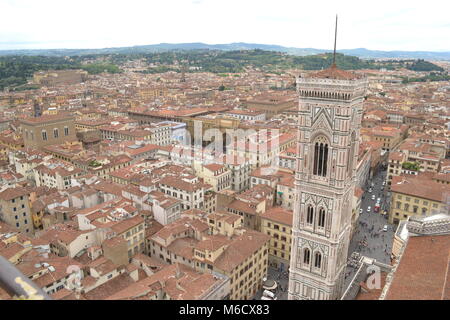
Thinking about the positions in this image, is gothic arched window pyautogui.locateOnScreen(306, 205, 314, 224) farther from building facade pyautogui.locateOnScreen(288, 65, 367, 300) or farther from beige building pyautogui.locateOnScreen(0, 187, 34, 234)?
beige building pyautogui.locateOnScreen(0, 187, 34, 234)

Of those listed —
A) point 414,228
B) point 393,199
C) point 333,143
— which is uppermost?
point 333,143

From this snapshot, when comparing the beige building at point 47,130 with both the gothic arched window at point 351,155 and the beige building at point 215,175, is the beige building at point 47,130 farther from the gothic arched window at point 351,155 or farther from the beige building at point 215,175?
the gothic arched window at point 351,155

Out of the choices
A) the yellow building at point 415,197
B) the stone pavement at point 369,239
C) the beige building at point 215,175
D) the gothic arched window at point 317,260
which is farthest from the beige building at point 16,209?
the yellow building at point 415,197

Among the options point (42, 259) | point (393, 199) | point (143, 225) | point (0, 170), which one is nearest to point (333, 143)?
point (143, 225)

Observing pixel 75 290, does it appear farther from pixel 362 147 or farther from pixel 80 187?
pixel 362 147
